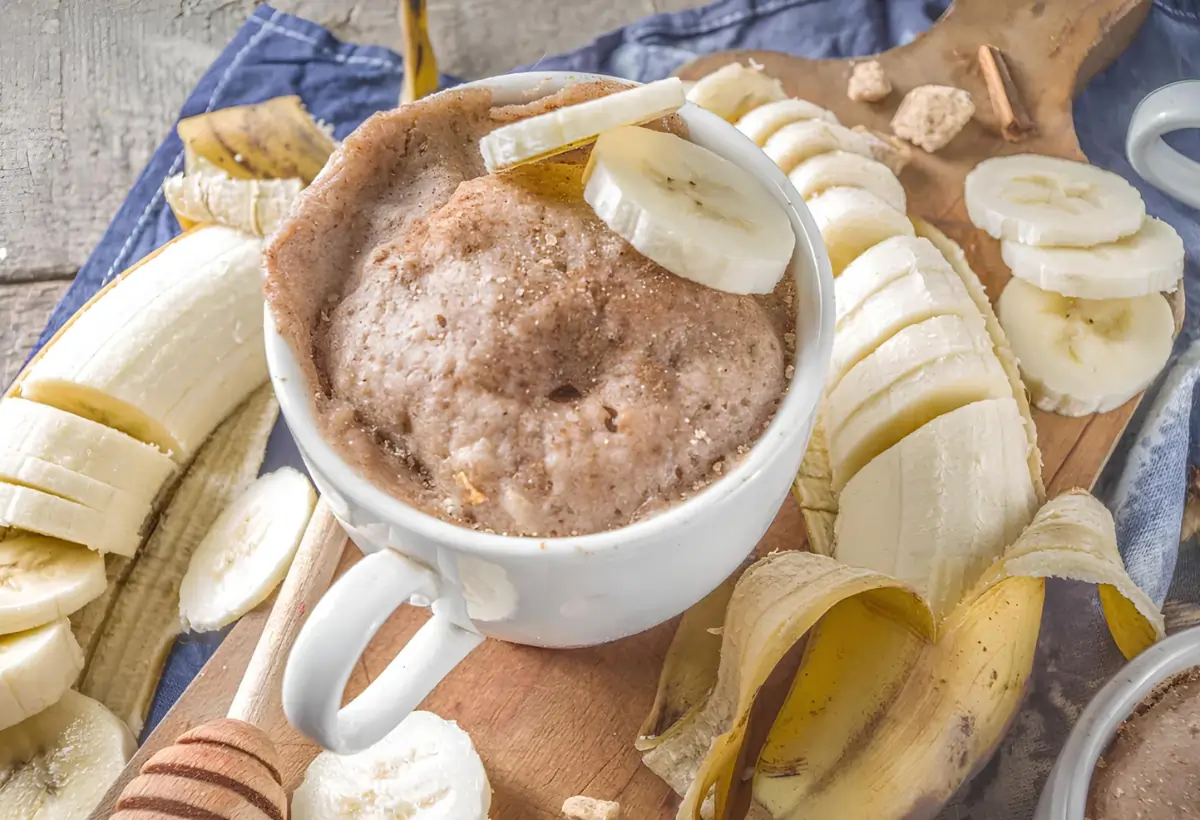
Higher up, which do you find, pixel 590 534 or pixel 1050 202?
pixel 590 534

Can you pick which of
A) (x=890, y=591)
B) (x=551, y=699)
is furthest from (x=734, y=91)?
(x=551, y=699)

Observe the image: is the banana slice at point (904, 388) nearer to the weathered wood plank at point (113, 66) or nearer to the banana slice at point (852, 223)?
the banana slice at point (852, 223)

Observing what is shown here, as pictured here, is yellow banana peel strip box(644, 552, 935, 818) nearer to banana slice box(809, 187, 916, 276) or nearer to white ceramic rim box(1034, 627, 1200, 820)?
white ceramic rim box(1034, 627, 1200, 820)

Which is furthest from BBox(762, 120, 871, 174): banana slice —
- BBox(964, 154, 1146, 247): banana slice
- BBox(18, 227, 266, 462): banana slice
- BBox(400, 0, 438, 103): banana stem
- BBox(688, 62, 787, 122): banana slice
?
BBox(18, 227, 266, 462): banana slice

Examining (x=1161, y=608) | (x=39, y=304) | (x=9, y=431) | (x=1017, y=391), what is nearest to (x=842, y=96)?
(x=1017, y=391)

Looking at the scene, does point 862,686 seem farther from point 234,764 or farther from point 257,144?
point 257,144

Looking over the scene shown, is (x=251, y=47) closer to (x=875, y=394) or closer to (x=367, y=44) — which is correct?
(x=367, y=44)
